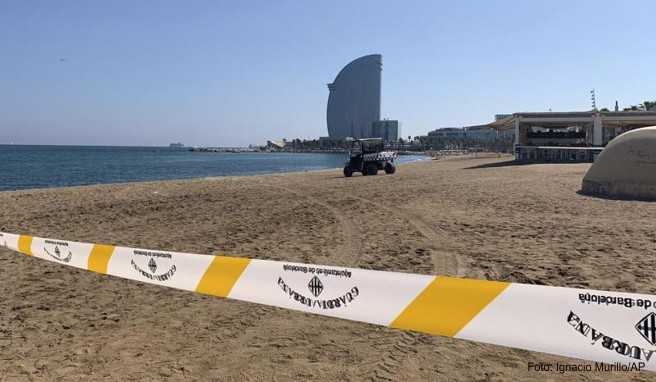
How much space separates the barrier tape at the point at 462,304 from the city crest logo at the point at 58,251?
3.20 meters

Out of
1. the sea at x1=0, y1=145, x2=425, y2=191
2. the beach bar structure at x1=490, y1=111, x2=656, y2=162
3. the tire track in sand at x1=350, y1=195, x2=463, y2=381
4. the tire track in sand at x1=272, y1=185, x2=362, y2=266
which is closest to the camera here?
the tire track in sand at x1=350, y1=195, x2=463, y2=381

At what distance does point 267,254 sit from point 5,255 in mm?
4760

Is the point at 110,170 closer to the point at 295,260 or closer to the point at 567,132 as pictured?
the point at 567,132

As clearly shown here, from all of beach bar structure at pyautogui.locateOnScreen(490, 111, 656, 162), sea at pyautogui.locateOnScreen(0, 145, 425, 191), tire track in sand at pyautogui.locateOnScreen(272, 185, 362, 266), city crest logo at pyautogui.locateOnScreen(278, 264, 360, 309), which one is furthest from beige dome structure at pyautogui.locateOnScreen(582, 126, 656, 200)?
sea at pyautogui.locateOnScreen(0, 145, 425, 191)

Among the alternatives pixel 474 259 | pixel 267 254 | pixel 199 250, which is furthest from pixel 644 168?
pixel 199 250

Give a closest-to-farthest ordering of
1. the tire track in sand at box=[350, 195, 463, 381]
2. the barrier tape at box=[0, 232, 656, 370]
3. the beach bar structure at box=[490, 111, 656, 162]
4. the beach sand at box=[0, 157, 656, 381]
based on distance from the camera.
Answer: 1. the barrier tape at box=[0, 232, 656, 370]
2. the tire track in sand at box=[350, 195, 463, 381]
3. the beach sand at box=[0, 157, 656, 381]
4. the beach bar structure at box=[490, 111, 656, 162]

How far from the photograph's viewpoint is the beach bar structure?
39625 mm

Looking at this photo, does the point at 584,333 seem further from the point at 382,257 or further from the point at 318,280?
the point at 382,257

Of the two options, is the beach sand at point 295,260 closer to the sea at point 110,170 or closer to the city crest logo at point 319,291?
the city crest logo at point 319,291

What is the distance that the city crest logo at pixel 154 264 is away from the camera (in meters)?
5.62

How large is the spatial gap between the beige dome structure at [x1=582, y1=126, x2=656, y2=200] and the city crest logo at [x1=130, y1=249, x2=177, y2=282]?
14221mm

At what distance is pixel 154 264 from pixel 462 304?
4149mm

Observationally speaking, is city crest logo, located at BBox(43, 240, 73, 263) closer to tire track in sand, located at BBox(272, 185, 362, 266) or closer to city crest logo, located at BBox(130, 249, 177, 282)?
city crest logo, located at BBox(130, 249, 177, 282)

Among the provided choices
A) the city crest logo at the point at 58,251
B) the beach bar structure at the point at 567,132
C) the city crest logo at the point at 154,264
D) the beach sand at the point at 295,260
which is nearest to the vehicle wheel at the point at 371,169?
the beach sand at the point at 295,260
